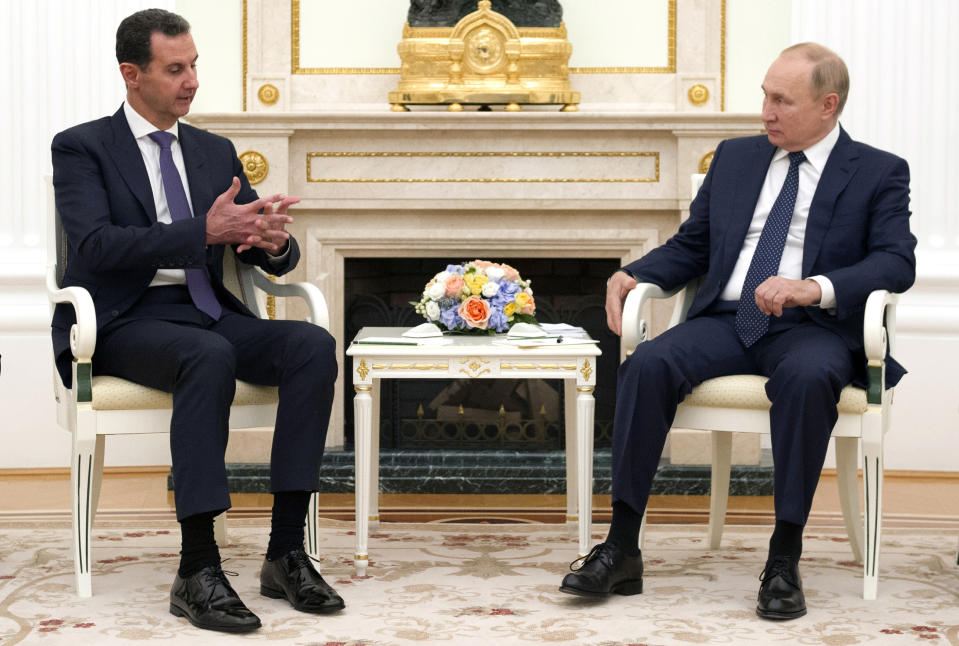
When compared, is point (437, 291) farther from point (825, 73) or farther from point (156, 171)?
point (825, 73)

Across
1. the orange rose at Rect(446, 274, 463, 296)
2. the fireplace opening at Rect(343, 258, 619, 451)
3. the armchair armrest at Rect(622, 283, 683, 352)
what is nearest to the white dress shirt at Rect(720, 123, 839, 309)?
the armchair armrest at Rect(622, 283, 683, 352)

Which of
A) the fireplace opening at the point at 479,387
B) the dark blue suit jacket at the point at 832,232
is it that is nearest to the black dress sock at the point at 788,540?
the dark blue suit jacket at the point at 832,232

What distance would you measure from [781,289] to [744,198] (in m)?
0.39

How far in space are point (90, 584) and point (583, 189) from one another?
2.29m

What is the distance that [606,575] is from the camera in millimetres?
2803

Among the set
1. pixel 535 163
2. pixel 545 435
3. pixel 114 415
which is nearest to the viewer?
pixel 114 415

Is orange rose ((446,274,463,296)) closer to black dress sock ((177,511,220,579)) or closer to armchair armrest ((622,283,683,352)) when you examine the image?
armchair armrest ((622,283,683,352))

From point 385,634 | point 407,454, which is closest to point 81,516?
point 385,634

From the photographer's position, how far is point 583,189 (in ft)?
14.6

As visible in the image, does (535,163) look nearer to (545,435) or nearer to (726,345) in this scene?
(545,435)

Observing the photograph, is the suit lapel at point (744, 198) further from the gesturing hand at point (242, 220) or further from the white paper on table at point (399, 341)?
the gesturing hand at point (242, 220)

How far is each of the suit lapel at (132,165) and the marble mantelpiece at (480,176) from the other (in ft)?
4.25

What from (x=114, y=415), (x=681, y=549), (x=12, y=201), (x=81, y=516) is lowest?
(x=681, y=549)

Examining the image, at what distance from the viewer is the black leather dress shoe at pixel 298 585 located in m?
2.70
